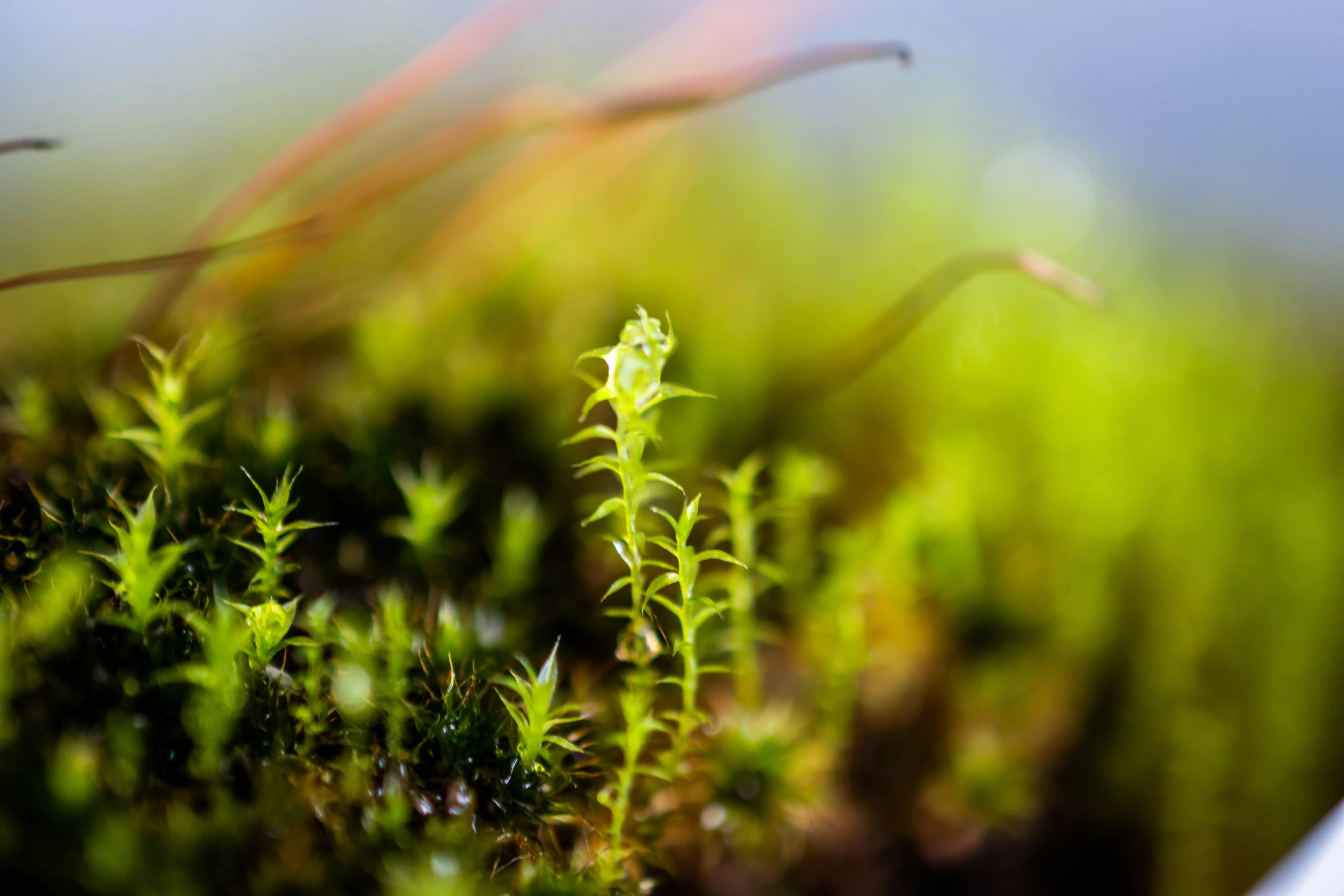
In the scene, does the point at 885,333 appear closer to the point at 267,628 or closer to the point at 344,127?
the point at 344,127

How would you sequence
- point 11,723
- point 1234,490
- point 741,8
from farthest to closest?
point 741,8
point 1234,490
point 11,723

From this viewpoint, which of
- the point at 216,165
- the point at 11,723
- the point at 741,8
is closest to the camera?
the point at 11,723

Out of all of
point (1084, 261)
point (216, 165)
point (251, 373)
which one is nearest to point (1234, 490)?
point (1084, 261)

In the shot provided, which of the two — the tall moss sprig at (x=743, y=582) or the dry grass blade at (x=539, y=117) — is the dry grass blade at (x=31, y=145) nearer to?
the dry grass blade at (x=539, y=117)

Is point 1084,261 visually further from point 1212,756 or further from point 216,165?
point 216,165

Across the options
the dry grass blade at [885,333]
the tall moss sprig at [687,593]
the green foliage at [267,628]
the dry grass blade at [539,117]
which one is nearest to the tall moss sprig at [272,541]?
the green foliage at [267,628]
